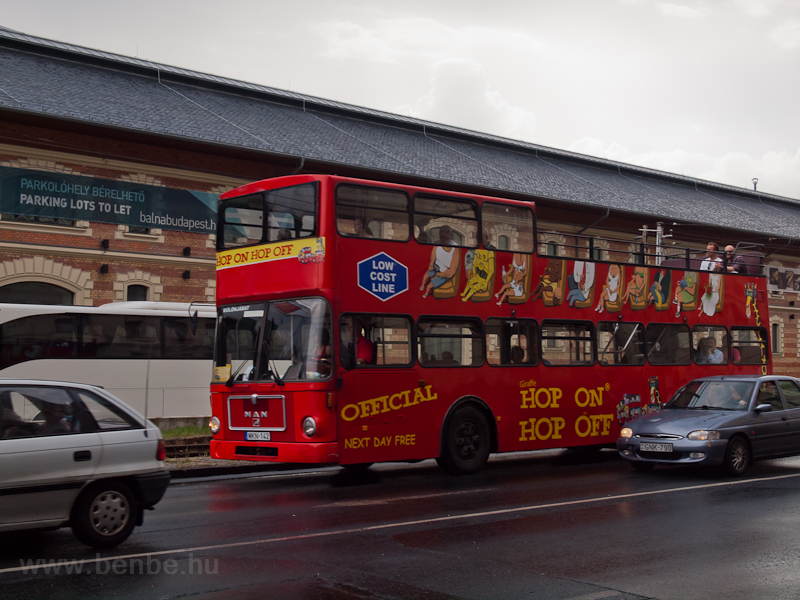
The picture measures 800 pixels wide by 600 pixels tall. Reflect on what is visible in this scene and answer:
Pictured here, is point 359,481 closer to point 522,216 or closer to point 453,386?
point 453,386

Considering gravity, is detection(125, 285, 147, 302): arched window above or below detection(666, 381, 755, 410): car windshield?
above

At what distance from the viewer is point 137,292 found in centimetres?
2545

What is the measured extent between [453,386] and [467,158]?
22789mm

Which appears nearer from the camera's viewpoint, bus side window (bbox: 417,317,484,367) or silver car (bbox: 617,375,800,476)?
silver car (bbox: 617,375,800,476)

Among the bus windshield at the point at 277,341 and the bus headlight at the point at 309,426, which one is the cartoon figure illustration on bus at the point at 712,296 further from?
the bus headlight at the point at 309,426

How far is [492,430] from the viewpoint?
13.7 m

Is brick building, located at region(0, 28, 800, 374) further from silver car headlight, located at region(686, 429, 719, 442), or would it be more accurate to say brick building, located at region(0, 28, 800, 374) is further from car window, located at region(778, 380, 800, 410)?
silver car headlight, located at region(686, 429, 719, 442)

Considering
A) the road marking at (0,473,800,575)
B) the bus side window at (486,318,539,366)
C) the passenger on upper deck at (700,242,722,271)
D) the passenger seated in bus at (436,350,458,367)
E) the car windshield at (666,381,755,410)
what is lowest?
the road marking at (0,473,800,575)

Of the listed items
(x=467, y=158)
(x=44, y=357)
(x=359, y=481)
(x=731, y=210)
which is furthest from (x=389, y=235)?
(x=731, y=210)

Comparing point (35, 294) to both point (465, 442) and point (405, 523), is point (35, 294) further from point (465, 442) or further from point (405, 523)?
point (405, 523)

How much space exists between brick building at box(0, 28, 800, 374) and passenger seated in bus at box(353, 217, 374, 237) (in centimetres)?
598

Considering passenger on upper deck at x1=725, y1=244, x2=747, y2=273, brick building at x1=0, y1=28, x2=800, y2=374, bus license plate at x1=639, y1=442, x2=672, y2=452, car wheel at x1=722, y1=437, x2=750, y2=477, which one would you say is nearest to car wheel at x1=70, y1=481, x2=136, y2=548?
bus license plate at x1=639, y1=442, x2=672, y2=452

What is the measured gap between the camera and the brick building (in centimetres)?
2342

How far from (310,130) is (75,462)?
24.3 metres
